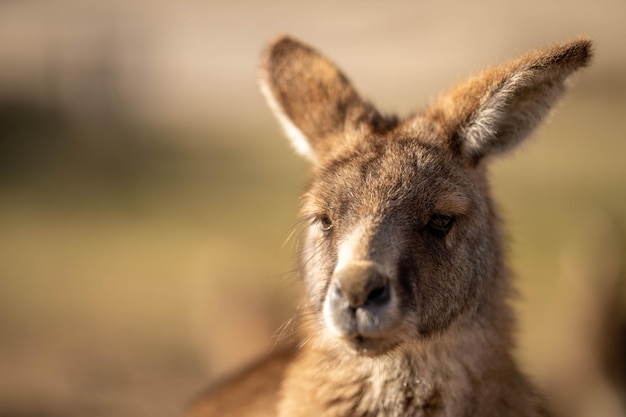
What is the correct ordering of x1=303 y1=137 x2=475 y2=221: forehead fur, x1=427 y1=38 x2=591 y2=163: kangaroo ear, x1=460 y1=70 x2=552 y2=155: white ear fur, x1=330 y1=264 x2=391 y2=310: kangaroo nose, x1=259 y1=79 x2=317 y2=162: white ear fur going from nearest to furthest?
x1=330 y1=264 x2=391 y2=310: kangaroo nose → x1=303 y1=137 x2=475 y2=221: forehead fur → x1=427 y1=38 x2=591 y2=163: kangaroo ear → x1=460 y1=70 x2=552 y2=155: white ear fur → x1=259 y1=79 x2=317 y2=162: white ear fur

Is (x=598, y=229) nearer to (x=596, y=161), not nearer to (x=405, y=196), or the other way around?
(x=405, y=196)

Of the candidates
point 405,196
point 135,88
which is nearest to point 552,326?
point 405,196

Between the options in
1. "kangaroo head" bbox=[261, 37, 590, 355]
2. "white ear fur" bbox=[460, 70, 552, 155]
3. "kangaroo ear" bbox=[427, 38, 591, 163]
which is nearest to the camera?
"kangaroo head" bbox=[261, 37, 590, 355]

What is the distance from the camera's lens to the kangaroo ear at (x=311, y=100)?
190 inches

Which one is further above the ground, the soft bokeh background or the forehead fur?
the soft bokeh background

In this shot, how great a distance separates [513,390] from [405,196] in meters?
1.10

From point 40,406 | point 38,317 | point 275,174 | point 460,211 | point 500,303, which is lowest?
point 500,303

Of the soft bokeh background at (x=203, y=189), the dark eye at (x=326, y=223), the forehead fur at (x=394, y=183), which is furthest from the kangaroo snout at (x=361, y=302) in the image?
the soft bokeh background at (x=203, y=189)

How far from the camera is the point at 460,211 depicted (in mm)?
4109

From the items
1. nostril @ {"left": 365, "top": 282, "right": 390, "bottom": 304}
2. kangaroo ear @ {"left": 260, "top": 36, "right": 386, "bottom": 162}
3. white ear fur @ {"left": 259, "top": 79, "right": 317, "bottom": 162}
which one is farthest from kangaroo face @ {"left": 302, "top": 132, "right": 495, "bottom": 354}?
white ear fur @ {"left": 259, "top": 79, "right": 317, "bottom": 162}

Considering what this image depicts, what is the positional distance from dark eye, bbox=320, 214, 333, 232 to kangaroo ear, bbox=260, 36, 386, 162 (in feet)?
2.04

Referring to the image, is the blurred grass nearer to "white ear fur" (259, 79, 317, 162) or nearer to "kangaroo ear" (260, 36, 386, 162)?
"white ear fur" (259, 79, 317, 162)

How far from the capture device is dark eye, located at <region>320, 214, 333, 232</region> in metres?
4.16

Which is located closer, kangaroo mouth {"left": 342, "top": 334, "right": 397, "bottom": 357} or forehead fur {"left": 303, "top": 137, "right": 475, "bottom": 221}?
kangaroo mouth {"left": 342, "top": 334, "right": 397, "bottom": 357}
